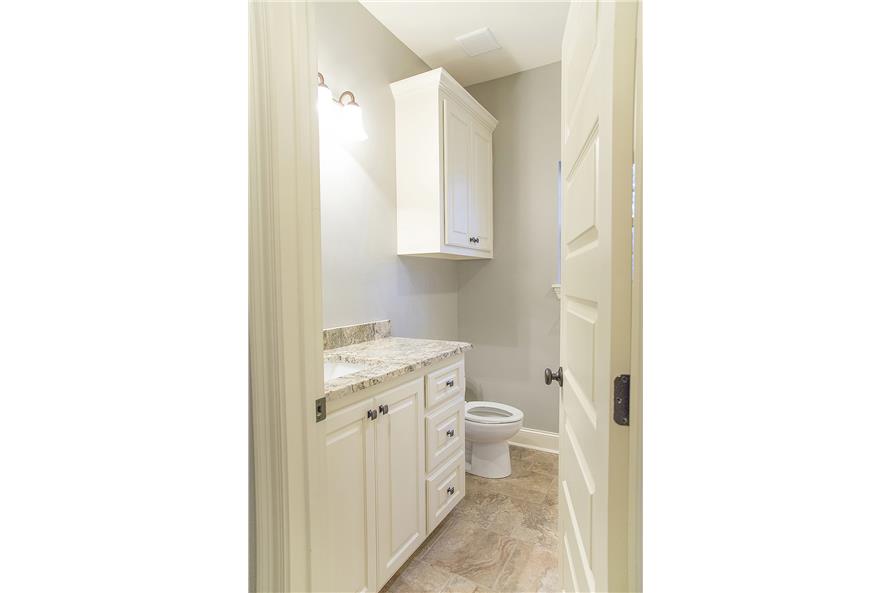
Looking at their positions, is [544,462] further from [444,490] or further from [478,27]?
[478,27]

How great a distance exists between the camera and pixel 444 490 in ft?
5.79

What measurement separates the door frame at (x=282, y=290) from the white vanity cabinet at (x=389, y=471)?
15.9 inches

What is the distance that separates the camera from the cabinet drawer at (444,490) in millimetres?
1645

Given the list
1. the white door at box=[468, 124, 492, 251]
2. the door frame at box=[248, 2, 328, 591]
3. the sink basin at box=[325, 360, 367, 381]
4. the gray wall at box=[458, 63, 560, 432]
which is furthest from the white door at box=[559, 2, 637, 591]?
the gray wall at box=[458, 63, 560, 432]

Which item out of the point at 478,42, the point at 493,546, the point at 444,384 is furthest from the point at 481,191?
the point at 493,546

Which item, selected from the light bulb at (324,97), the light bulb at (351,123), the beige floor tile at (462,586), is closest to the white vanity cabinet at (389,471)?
the beige floor tile at (462,586)

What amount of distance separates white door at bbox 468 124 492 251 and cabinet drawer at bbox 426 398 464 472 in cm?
113

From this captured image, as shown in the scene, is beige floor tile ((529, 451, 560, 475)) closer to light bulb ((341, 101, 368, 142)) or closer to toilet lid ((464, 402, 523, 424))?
toilet lid ((464, 402, 523, 424))

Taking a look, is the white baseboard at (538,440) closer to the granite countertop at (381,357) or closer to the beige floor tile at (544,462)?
the beige floor tile at (544,462)
